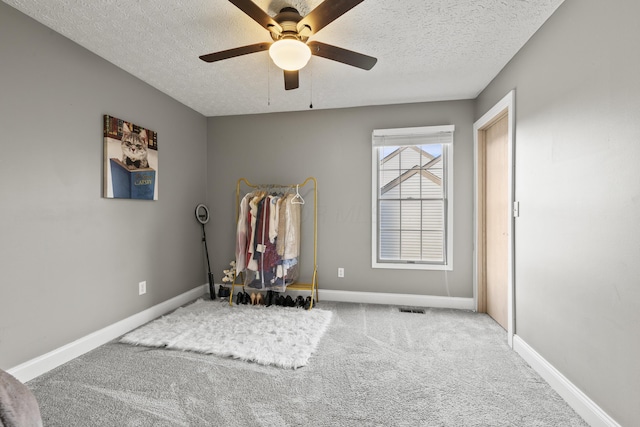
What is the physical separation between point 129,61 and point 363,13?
2.08 m

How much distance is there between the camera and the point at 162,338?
107 inches

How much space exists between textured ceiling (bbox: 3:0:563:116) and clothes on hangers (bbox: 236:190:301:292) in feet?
4.20

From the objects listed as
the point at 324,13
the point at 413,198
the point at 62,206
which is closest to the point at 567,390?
the point at 413,198

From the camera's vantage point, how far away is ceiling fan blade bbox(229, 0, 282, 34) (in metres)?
1.63

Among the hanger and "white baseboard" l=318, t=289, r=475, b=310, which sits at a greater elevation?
the hanger

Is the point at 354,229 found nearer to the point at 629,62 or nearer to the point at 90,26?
the point at 629,62

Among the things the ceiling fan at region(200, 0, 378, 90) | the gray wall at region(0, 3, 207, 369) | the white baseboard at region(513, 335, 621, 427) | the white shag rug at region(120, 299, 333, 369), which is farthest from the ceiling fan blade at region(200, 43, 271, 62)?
the white baseboard at region(513, 335, 621, 427)

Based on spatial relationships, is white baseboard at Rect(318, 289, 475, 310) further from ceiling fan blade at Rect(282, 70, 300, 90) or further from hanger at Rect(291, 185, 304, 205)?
ceiling fan blade at Rect(282, 70, 300, 90)

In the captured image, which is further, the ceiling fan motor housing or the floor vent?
the floor vent

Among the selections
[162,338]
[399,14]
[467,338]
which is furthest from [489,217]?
[162,338]

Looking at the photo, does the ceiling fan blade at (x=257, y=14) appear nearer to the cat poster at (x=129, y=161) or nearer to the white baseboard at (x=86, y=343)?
the cat poster at (x=129, y=161)

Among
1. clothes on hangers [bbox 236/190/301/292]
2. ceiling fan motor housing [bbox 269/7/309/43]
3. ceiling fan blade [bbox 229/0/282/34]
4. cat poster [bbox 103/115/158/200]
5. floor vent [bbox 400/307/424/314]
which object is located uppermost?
ceiling fan motor housing [bbox 269/7/309/43]

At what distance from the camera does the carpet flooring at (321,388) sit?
174 cm

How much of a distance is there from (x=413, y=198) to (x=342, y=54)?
220 cm
